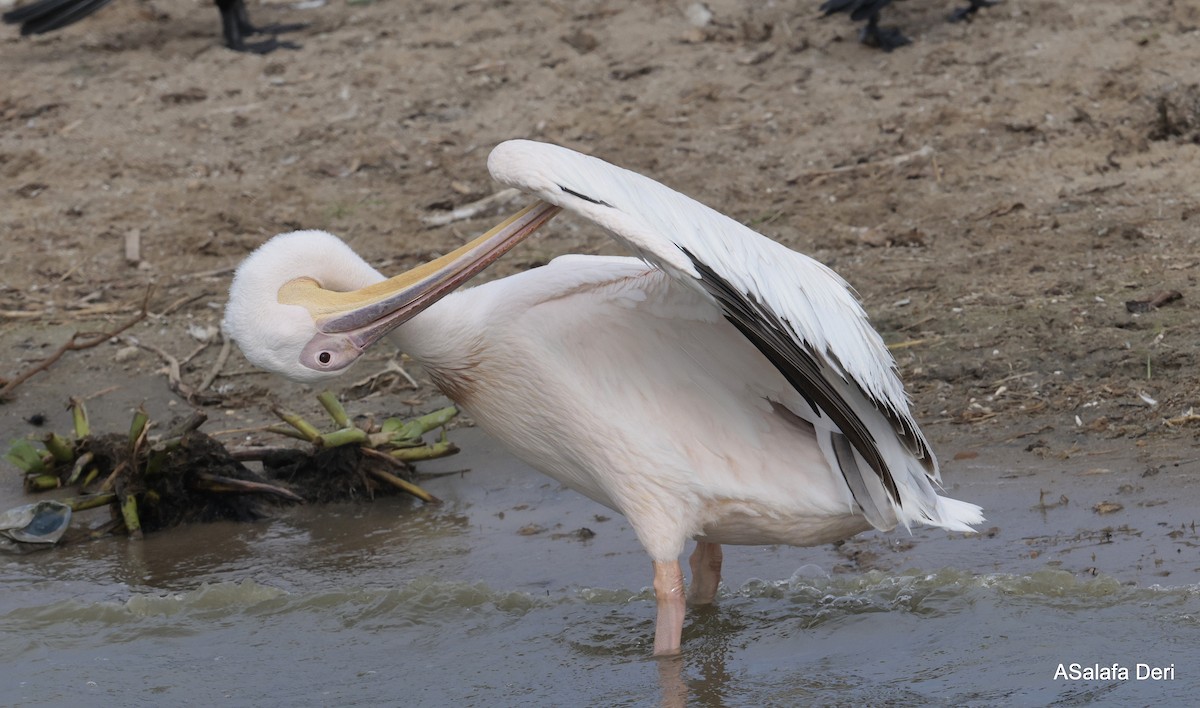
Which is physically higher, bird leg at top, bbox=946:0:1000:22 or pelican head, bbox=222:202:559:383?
pelican head, bbox=222:202:559:383

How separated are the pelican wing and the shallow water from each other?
0.38 meters

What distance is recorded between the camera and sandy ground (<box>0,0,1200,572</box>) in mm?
5168

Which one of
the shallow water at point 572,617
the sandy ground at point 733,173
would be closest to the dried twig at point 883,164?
the sandy ground at point 733,173

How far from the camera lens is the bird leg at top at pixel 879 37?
759 centimetres

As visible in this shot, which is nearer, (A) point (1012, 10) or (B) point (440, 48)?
(A) point (1012, 10)

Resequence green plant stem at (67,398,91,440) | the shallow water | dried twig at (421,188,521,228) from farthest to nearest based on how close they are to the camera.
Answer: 1. dried twig at (421,188,521,228)
2. green plant stem at (67,398,91,440)
3. the shallow water

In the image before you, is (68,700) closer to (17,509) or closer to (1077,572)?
(17,509)

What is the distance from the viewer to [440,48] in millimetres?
8547

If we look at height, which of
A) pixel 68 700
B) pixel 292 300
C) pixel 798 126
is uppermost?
pixel 292 300

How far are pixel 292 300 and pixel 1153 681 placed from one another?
2356mm

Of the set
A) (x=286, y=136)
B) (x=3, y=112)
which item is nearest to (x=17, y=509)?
(x=286, y=136)

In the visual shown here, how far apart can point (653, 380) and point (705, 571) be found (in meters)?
0.77

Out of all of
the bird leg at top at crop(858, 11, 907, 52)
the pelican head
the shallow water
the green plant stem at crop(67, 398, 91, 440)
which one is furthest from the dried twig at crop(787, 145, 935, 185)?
the pelican head

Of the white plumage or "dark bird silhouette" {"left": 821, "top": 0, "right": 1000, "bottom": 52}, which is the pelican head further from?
"dark bird silhouette" {"left": 821, "top": 0, "right": 1000, "bottom": 52}
